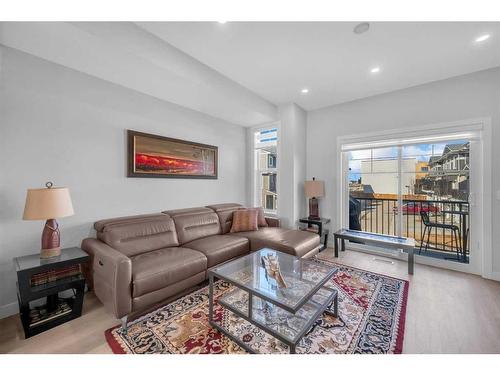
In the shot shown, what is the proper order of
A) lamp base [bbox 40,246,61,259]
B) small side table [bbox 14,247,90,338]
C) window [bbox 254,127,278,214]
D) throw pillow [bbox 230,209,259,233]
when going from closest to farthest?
small side table [bbox 14,247,90,338]
lamp base [bbox 40,246,61,259]
throw pillow [bbox 230,209,259,233]
window [bbox 254,127,278,214]

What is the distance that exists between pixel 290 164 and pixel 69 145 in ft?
10.4

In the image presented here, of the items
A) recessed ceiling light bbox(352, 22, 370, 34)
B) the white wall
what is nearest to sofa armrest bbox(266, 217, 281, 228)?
the white wall

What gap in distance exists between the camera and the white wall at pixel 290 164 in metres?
3.82

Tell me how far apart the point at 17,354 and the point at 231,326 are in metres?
1.50

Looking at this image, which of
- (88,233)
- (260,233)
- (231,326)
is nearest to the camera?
(231,326)

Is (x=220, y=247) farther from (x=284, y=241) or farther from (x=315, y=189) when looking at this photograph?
(x=315, y=189)

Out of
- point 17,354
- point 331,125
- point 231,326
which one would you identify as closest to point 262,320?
point 231,326

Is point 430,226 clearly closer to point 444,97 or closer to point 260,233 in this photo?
point 444,97

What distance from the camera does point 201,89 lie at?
2.67 meters

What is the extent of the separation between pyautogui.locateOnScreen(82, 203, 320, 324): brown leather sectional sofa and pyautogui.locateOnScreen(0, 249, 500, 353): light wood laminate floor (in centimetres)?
21

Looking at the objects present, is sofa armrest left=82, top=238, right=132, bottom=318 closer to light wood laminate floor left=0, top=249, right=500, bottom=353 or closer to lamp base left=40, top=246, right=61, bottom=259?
light wood laminate floor left=0, top=249, right=500, bottom=353

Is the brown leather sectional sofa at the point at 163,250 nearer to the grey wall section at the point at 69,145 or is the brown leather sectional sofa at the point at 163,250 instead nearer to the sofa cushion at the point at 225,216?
the sofa cushion at the point at 225,216

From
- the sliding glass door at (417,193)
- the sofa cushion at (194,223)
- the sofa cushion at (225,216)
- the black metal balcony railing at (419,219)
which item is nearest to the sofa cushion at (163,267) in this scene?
the sofa cushion at (194,223)

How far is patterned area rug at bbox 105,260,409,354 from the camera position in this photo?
4.87 ft
